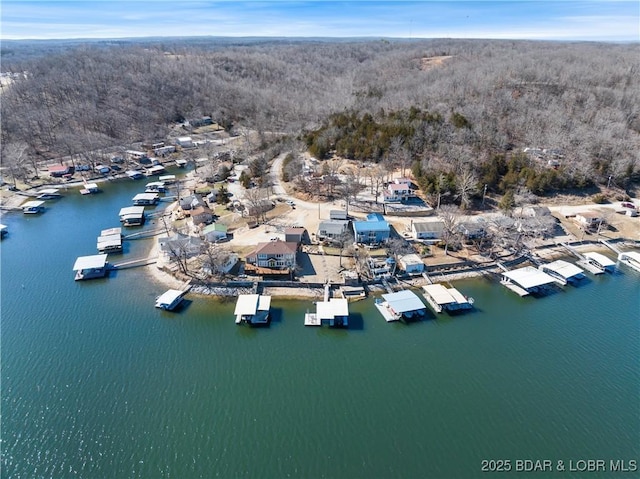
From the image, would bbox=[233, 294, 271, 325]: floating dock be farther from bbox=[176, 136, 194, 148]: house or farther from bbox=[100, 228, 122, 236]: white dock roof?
bbox=[176, 136, 194, 148]: house

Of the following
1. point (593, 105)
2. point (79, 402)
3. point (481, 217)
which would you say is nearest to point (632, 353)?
point (481, 217)

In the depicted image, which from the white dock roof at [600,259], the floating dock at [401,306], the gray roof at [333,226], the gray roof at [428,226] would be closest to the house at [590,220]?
the white dock roof at [600,259]

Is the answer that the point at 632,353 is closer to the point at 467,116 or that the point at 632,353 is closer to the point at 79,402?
the point at 79,402

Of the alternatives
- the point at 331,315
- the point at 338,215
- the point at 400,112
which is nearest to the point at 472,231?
the point at 338,215

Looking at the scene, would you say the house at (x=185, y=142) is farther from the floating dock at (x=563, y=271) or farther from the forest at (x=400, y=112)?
the floating dock at (x=563, y=271)

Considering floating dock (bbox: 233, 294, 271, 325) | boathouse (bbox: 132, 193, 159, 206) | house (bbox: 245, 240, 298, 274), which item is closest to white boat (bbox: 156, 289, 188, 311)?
floating dock (bbox: 233, 294, 271, 325)
